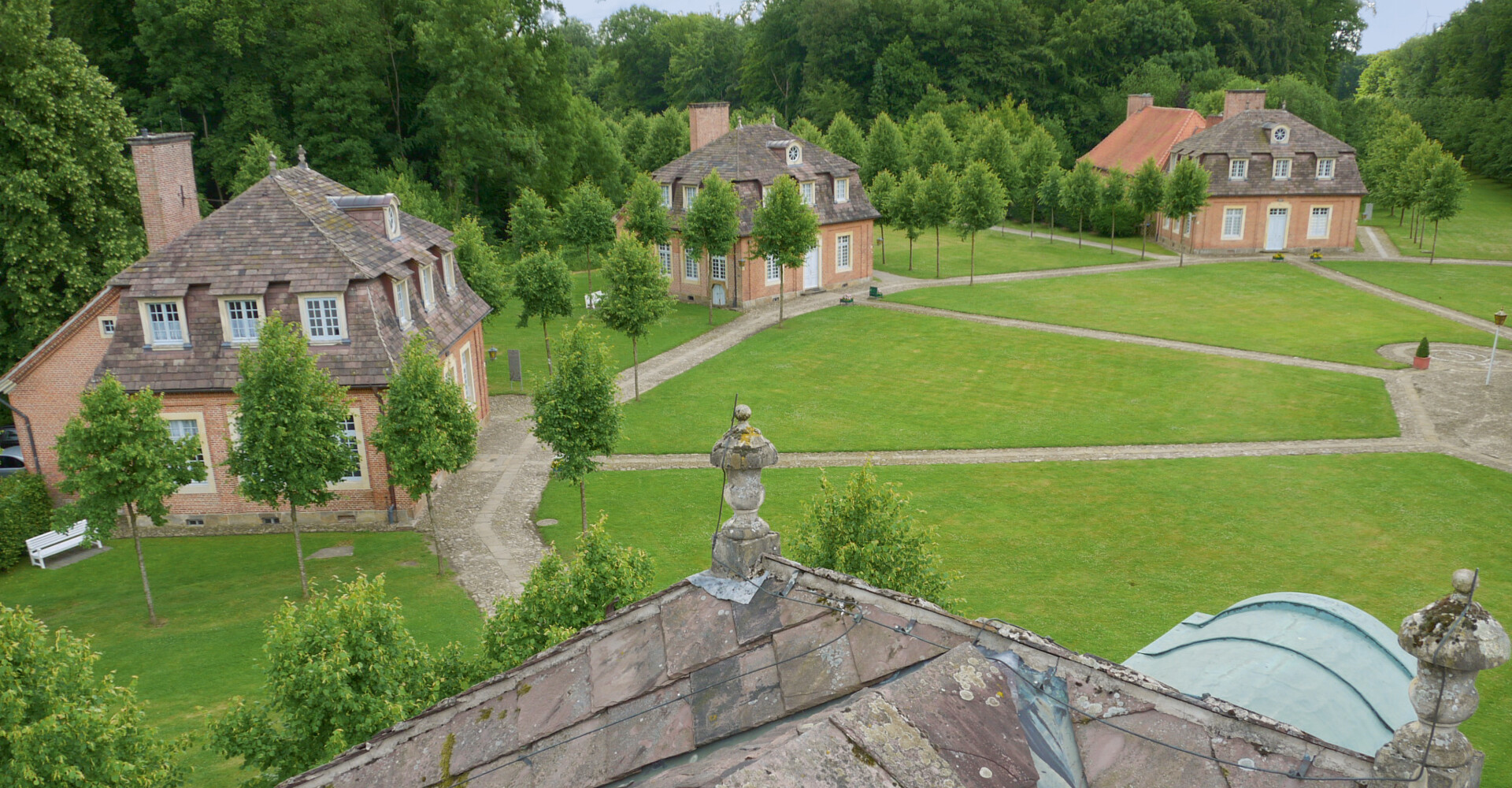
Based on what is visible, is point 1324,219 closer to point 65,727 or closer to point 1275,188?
point 1275,188

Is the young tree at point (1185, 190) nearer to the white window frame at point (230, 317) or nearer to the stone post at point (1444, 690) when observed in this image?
the white window frame at point (230, 317)

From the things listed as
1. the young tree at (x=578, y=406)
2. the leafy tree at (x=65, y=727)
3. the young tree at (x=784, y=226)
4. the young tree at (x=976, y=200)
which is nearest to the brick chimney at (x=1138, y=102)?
the young tree at (x=976, y=200)

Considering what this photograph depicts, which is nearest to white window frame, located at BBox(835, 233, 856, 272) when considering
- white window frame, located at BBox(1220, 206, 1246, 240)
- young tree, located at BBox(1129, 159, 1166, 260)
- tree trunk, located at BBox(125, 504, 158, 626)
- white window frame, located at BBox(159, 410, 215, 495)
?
young tree, located at BBox(1129, 159, 1166, 260)

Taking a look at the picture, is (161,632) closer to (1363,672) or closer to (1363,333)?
(1363,672)

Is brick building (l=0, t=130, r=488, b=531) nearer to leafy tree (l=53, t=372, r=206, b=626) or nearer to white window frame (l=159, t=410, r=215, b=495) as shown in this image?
white window frame (l=159, t=410, r=215, b=495)

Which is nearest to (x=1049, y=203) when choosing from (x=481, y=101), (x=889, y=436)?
(x=481, y=101)

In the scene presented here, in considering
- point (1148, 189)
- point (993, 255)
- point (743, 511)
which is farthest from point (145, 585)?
point (1148, 189)
